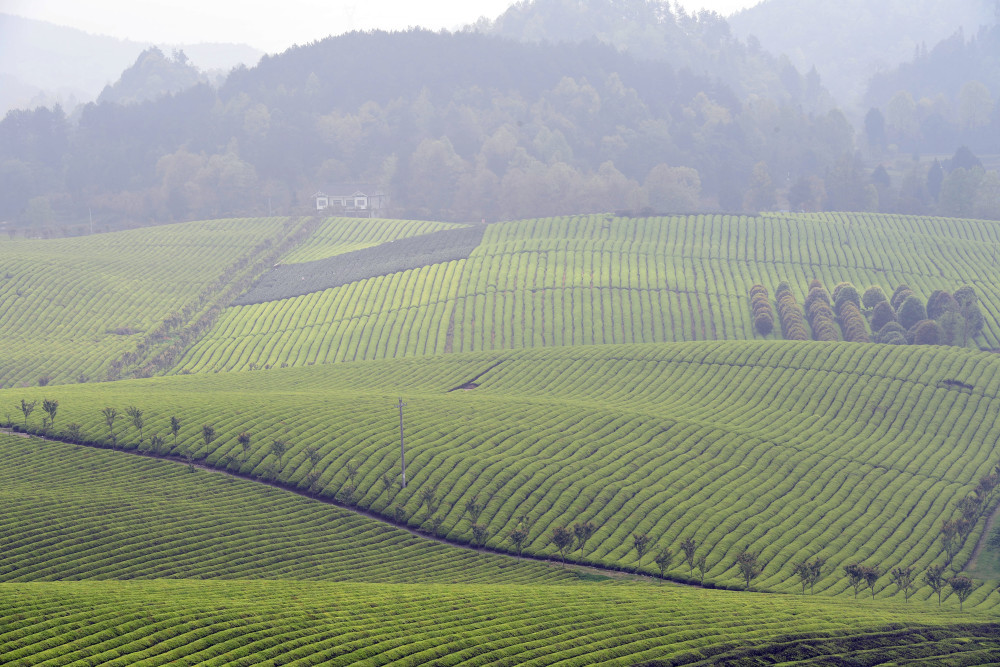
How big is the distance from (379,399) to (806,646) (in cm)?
5516

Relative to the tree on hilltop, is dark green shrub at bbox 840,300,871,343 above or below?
above

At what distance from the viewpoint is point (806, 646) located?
5056 cm

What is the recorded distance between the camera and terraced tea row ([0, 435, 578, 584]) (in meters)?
60.4

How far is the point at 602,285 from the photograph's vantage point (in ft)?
469

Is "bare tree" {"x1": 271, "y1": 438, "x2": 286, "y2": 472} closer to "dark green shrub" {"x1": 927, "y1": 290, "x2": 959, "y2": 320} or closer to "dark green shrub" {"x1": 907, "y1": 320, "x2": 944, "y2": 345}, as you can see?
"dark green shrub" {"x1": 907, "y1": 320, "x2": 944, "y2": 345}

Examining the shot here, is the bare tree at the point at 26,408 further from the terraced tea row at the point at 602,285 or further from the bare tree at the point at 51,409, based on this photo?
the terraced tea row at the point at 602,285

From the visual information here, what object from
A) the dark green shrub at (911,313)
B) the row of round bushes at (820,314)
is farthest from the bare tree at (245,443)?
the dark green shrub at (911,313)

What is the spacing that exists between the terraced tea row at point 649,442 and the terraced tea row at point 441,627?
36.5 feet

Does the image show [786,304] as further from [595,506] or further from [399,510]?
[399,510]

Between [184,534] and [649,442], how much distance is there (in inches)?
1563

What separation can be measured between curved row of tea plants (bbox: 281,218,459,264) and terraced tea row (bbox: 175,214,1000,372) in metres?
19.9

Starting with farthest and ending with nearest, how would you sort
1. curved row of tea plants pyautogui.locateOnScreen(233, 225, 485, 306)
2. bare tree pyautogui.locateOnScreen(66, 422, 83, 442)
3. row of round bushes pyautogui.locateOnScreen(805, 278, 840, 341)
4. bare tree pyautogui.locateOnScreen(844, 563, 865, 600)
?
curved row of tea plants pyautogui.locateOnScreen(233, 225, 485, 306), row of round bushes pyautogui.locateOnScreen(805, 278, 840, 341), bare tree pyautogui.locateOnScreen(66, 422, 83, 442), bare tree pyautogui.locateOnScreen(844, 563, 865, 600)

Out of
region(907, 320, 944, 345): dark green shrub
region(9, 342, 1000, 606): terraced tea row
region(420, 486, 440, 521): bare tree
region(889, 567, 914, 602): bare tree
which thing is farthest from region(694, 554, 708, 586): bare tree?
region(907, 320, 944, 345): dark green shrub

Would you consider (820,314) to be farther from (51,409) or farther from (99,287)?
(99,287)
